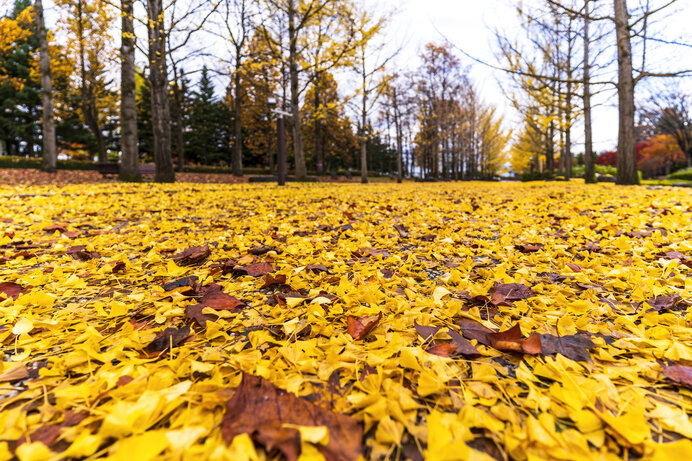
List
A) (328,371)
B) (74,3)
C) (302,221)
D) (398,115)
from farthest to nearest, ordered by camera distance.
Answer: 1. (398,115)
2. (74,3)
3. (302,221)
4. (328,371)

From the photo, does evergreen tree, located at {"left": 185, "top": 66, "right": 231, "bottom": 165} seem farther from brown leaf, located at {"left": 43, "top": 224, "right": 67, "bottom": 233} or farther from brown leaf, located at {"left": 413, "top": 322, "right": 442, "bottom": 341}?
brown leaf, located at {"left": 413, "top": 322, "right": 442, "bottom": 341}

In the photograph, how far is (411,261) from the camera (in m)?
2.23

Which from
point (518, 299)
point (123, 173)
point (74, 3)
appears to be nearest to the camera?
point (518, 299)

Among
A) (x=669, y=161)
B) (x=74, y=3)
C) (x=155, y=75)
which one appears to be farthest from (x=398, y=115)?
(x=669, y=161)

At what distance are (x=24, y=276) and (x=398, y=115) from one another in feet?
74.5

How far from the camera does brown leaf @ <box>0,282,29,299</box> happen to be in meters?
1.66

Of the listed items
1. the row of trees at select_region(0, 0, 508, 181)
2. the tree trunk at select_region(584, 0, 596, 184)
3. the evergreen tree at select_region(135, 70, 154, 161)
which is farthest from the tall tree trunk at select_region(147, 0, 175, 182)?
the evergreen tree at select_region(135, 70, 154, 161)

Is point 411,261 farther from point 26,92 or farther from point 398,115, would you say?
point 26,92

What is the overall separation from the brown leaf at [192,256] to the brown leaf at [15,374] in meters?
1.19

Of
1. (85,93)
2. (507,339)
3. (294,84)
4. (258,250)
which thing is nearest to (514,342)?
(507,339)

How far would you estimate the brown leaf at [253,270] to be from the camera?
202 centimetres

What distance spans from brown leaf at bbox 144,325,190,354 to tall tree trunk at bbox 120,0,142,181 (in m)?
11.5

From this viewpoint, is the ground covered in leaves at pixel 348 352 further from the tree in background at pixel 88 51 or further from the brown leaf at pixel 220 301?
the tree in background at pixel 88 51

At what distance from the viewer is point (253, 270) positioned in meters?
2.05
